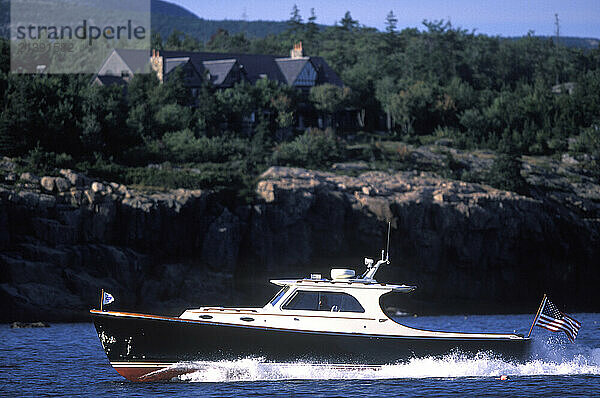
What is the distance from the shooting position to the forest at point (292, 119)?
6291 centimetres

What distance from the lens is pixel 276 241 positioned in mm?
59781

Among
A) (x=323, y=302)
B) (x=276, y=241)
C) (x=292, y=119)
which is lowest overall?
(x=323, y=302)

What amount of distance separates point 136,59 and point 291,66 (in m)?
16.1

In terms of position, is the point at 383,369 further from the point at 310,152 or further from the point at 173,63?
the point at 173,63

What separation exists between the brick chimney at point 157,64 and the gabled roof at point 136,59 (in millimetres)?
880

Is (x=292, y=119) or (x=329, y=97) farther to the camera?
(x=329, y=97)

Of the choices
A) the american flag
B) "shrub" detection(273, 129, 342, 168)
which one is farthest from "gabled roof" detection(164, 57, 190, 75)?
→ the american flag

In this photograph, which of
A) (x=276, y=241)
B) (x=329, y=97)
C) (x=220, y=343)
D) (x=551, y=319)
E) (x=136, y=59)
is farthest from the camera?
(x=136, y=59)

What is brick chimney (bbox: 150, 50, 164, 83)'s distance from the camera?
281ft

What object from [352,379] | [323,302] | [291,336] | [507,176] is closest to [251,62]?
[507,176]

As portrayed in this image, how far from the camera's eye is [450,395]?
26.5 metres

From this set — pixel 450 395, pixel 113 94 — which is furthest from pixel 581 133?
pixel 450 395

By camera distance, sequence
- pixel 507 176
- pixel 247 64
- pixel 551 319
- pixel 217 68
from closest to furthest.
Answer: pixel 551 319 → pixel 507 176 → pixel 217 68 → pixel 247 64

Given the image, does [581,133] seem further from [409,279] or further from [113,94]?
[113,94]
